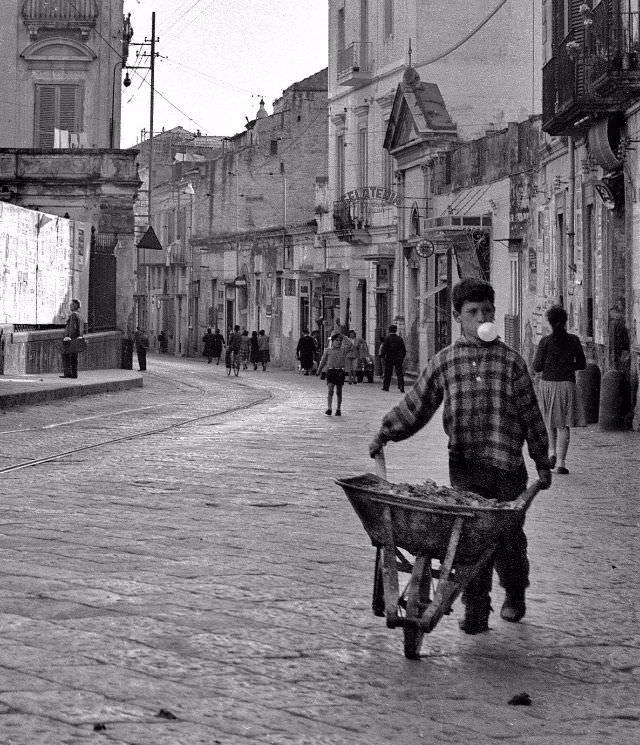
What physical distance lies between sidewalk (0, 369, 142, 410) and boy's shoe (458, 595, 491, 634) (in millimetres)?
15790

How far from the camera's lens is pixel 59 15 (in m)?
41.1

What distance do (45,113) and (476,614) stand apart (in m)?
36.3

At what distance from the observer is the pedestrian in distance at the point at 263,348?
182 ft

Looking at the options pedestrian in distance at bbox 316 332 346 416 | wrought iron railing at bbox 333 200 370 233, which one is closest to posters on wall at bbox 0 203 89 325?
pedestrian in distance at bbox 316 332 346 416

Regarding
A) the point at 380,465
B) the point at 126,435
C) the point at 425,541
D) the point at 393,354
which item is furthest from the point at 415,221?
the point at 425,541

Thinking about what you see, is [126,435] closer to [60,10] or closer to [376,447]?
[376,447]

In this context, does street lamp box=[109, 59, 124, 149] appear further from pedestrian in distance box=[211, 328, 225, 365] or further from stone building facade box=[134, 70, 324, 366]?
pedestrian in distance box=[211, 328, 225, 365]

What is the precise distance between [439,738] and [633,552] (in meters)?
4.59

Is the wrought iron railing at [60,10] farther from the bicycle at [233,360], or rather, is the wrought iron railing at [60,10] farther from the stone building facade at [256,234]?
the stone building facade at [256,234]

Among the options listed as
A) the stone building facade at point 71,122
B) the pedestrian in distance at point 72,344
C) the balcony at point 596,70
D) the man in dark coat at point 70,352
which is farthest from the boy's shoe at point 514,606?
the stone building facade at point 71,122

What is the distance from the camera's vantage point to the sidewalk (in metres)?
22.9

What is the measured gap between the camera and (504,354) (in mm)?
6977

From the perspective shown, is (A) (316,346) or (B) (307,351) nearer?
(B) (307,351)

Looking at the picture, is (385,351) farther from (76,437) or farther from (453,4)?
(76,437)
